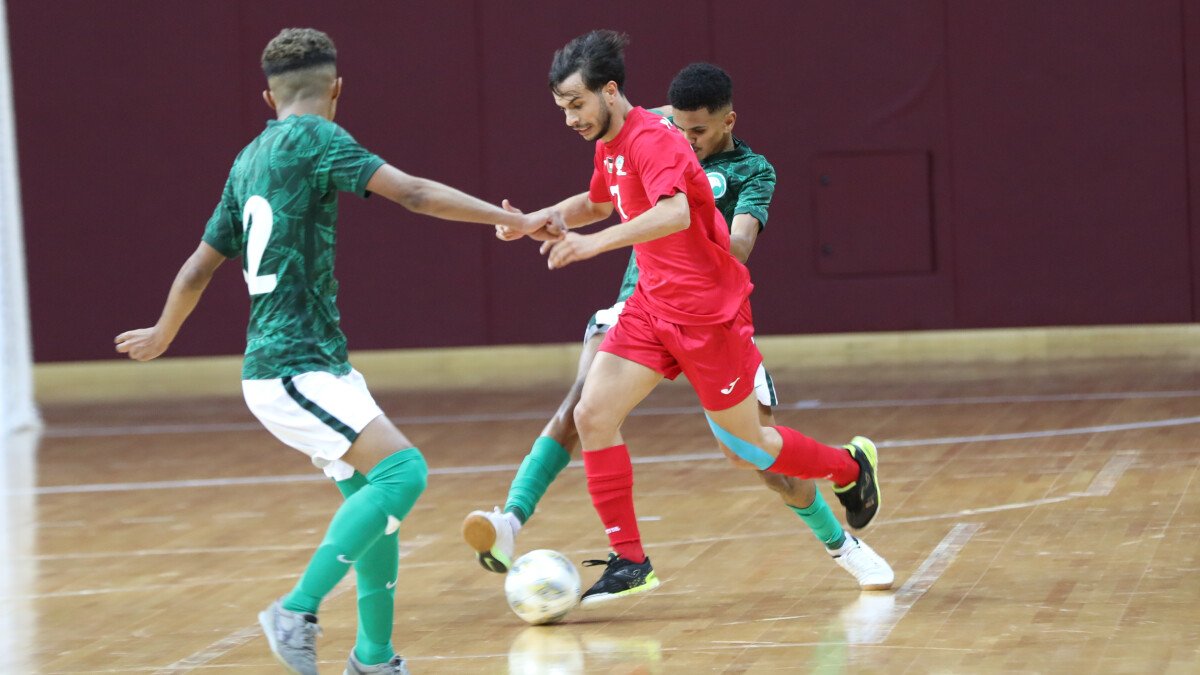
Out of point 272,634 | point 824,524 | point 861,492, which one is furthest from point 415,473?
point 861,492

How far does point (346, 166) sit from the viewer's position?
2834mm

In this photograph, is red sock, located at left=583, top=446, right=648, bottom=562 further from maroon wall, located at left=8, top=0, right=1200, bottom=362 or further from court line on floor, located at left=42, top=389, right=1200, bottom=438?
maroon wall, located at left=8, top=0, right=1200, bottom=362

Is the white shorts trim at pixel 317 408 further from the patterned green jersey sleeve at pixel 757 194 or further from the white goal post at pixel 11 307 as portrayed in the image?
the white goal post at pixel 11 307

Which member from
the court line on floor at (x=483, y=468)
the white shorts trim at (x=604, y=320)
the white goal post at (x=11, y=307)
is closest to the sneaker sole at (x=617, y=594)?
the white shorts trim at (x=604, y=320)

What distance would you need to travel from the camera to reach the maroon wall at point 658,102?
32.9 ft

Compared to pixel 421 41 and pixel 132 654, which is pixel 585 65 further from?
pixel 421 41

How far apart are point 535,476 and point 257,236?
1.20 meters

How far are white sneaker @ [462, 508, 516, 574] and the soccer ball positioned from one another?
0.06 meters

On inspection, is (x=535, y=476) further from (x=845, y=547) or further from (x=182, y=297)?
(x=182, y=297)

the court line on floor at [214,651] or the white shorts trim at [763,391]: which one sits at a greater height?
the white shorts trim at [763,391]

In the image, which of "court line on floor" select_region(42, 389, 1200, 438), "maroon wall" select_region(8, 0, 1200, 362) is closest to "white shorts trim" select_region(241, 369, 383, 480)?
"court line on floor" select_region(42, 389, 1200, 438)

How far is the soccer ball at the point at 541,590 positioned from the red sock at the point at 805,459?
62 cm

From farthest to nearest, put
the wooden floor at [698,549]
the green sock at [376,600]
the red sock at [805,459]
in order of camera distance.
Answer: the red sock at [805,459] → the wooden floor at [698,549] → the green sock at [376,600]

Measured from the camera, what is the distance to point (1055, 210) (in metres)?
10.1
